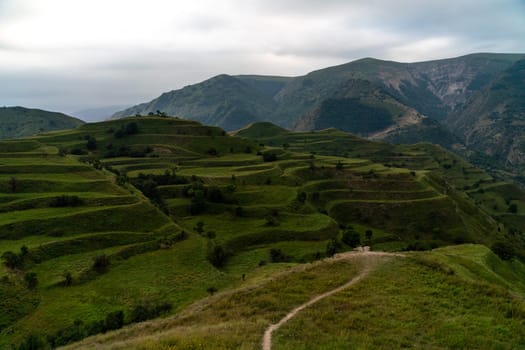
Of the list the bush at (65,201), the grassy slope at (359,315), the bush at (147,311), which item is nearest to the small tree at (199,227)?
the bush at (65,201)

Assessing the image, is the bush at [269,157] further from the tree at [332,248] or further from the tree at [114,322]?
the tree at [114,322]

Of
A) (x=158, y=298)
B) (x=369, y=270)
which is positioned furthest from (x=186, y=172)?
(x=369, y=270)

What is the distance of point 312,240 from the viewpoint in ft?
300

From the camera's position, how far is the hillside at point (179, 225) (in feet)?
166

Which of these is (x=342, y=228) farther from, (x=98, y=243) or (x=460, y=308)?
(x=460, y=308)

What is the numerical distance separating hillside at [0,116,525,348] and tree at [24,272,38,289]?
19 centimetres

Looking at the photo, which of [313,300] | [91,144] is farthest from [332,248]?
[91,144]

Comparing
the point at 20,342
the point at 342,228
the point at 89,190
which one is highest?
the point at 89,190

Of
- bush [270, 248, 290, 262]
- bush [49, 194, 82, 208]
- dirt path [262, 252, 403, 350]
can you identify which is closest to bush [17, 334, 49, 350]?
dirt path [262, 252, 403, 350]

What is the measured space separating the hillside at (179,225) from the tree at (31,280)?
0.19 meters

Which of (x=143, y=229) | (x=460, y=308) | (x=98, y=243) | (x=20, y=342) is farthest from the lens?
(x=143, y=229)

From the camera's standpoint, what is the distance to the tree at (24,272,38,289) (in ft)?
182

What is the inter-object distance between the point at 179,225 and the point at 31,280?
35.1 meters

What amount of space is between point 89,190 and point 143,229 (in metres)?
23.7
